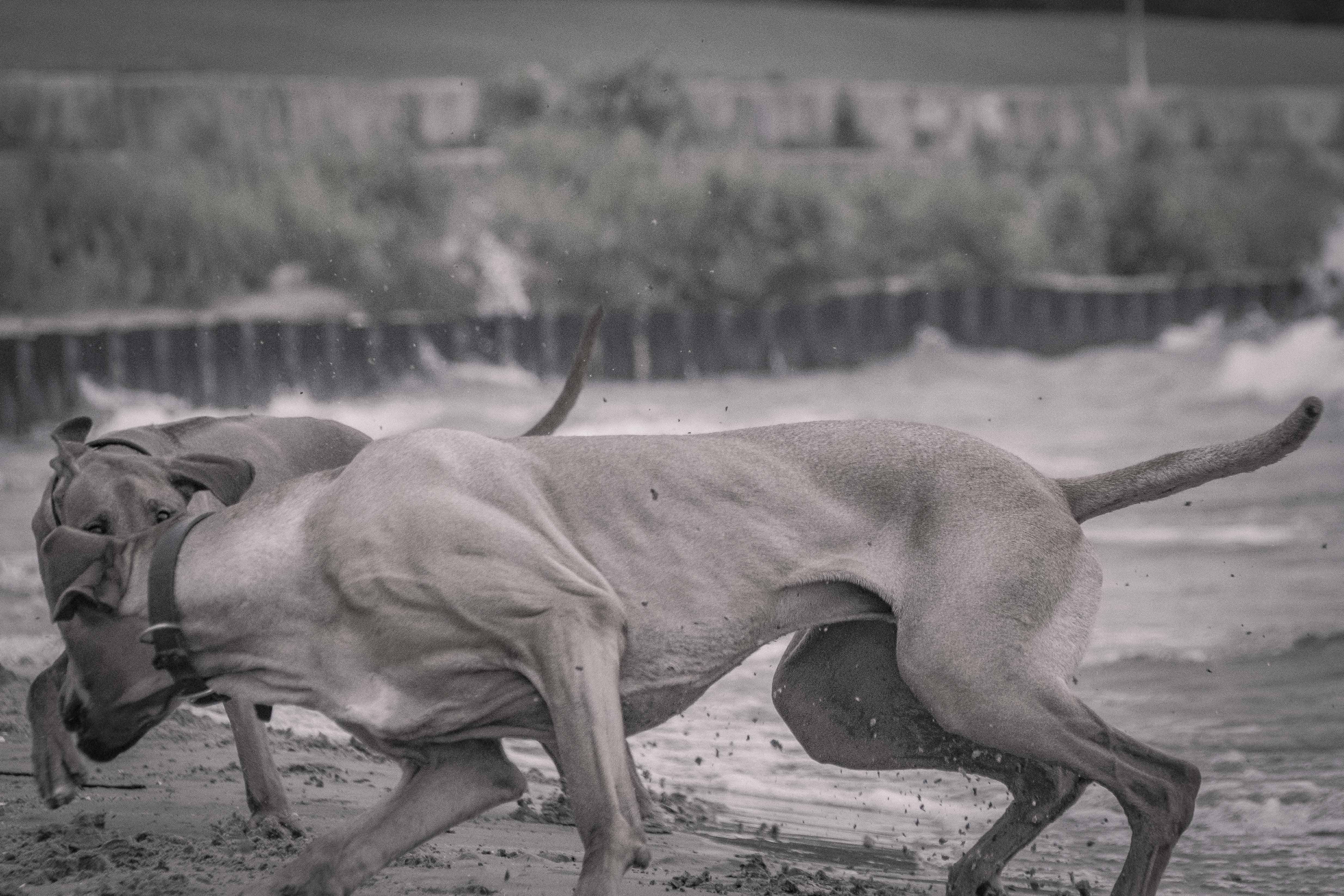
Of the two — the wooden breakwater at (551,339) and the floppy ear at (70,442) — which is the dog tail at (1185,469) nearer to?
the floppy ear at (70,442)

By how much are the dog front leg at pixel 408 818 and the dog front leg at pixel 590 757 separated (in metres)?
0.29

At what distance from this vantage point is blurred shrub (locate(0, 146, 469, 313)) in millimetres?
20984

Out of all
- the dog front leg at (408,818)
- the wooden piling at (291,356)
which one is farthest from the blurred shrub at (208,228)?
the dog front leg at (408,818)

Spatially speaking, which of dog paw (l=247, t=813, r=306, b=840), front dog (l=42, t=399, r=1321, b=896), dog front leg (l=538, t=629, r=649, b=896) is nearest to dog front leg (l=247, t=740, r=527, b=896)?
front dog (l=42, t=399, r=1321, b=896)

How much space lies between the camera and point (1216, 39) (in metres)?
35.2

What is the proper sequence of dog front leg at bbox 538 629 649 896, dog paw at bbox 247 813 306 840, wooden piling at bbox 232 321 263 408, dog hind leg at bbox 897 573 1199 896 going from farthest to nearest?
wooden piling at bbox 232 321 263 408 < dog paw at bbox 247 813 306 840 < dog hind leg at bbox 897 573 1199 896 < dog front leg at bbox 538 629 649 896

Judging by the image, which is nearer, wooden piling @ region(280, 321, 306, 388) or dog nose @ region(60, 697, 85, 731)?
dog nose @ region(60, 697, 85, 731)

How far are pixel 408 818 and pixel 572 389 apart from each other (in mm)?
2176

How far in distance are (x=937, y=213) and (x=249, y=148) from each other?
13.0m

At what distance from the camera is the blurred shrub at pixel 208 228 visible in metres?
21.0

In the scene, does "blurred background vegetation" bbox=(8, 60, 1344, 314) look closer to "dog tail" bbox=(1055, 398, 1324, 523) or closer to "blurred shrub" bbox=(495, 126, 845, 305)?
"blurred shrub" bbox=(495, 126, 845, 305)

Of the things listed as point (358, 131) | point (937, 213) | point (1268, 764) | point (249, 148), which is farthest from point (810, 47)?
point (1268, 764)

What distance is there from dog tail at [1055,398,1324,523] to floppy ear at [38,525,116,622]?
2.58m

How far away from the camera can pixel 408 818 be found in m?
3.66
